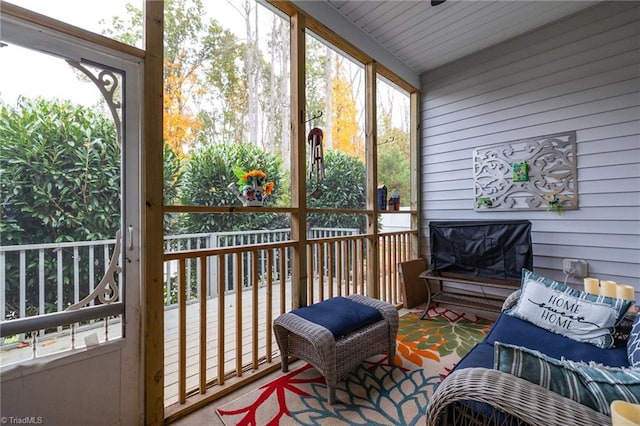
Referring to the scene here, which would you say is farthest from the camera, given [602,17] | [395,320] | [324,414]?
[602,17]

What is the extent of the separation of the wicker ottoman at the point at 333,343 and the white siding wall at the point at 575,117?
2024 millimetres

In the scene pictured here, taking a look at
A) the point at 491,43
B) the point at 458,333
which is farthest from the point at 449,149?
the point at 458,333

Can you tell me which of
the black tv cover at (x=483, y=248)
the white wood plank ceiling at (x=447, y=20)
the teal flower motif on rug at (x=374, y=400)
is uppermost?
the white wood plank ceiling at (x=447, y=20)

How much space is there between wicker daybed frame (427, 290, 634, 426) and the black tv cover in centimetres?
224

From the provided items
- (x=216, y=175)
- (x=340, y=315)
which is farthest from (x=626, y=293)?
(x=216, y=175)

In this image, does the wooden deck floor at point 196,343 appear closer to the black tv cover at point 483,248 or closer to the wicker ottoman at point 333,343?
the wicker ottoman at point 333,343

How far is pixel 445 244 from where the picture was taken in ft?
11.3

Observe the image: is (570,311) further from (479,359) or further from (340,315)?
(340,315)

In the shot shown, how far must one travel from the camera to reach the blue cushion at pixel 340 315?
198cm

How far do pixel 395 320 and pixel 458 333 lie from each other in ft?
3.55

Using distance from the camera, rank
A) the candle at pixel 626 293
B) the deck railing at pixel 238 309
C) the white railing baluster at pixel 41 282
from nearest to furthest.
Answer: the white railing baluster at pixel 41 282 < the deck railing at pixel 238 309 < the candle at pixel 626 293

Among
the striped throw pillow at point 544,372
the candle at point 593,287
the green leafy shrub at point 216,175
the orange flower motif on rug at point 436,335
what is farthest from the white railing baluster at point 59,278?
the candle at point 593,287

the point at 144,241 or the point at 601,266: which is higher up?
the point at 144,241

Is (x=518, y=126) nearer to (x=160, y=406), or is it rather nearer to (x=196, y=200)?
(x=196, y=200)
